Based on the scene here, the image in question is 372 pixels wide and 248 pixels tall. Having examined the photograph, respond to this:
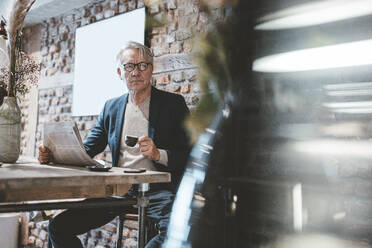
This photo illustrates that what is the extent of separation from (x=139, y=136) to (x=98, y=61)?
5.15ft

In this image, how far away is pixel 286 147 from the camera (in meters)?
0.45

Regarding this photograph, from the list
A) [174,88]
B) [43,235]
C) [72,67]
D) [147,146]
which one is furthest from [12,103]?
Result: [43,235]

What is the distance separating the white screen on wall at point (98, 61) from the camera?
9.89ft

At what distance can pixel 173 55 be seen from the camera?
102 inches

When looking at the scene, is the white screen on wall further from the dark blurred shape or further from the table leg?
the dark blurred shape

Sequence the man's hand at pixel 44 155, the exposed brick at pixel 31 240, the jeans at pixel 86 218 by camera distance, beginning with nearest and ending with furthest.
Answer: the man's hand at pixel 44 155 → the jeans at pixel 86 218 → the exposed brick at pixel 31 240

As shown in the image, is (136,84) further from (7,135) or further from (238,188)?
(238,188)

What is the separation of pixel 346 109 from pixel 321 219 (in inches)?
5.7

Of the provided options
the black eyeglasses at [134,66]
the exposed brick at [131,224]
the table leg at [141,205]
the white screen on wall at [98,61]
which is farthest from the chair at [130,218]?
the white screen on wall at [98,61]

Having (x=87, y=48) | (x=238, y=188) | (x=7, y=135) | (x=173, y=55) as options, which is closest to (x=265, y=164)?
(x=238, y=188)

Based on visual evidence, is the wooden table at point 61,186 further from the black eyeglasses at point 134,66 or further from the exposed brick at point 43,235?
the exposed brick at point 43,235

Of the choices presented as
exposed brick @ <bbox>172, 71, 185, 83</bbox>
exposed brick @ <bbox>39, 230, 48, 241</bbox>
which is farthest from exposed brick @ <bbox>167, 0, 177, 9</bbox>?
exposed brick @ <bbox>39, 230, 48, 241</bbox>

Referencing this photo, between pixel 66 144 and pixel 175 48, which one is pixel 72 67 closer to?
pixel 175 48

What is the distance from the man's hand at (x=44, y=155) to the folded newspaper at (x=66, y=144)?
18 mm
